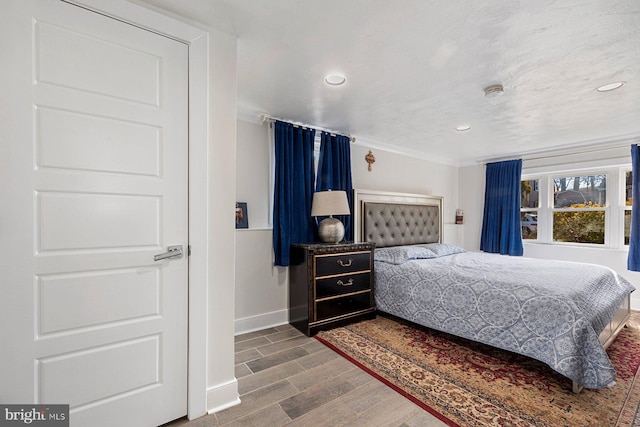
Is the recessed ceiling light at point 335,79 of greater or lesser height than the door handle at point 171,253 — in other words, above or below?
above

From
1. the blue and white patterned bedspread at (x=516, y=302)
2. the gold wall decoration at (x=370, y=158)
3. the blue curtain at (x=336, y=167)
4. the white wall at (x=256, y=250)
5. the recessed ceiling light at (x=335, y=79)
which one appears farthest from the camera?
the gold wall decoration at (x=370, y=158)

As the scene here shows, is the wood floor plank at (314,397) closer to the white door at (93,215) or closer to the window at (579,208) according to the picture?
the white door at (93,215)

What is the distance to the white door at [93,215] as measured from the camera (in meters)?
1.19

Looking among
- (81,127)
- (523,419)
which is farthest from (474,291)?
(81,127)

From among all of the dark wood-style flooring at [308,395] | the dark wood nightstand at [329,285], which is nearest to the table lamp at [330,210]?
the dark wood nightstand at [329,285]

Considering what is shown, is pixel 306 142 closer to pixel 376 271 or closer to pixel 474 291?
pixel 376 271

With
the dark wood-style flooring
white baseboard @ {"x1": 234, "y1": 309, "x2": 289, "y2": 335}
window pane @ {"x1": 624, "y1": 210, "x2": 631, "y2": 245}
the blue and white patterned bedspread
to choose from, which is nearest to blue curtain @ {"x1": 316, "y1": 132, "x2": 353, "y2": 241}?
the blue and white patterned bedspread

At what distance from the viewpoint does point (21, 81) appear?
1188 mm

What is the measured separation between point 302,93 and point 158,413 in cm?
242

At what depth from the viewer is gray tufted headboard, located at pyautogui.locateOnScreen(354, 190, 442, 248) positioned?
3.60 meters

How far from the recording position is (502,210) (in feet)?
14.6

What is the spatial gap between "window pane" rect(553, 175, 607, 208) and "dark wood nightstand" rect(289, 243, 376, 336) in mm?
3329

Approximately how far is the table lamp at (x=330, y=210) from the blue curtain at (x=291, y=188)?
0.17 meters

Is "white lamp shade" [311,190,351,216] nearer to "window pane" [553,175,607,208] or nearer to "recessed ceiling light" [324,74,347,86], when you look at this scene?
"recessed ceiling light" [324,74,347,86]
